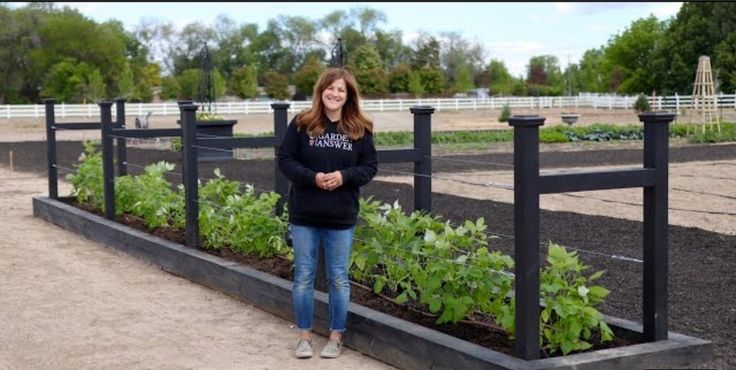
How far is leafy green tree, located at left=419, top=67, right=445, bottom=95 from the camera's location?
78.6 m

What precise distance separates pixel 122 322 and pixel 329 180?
210 cm

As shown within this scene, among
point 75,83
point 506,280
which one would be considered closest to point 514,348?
point 506,280

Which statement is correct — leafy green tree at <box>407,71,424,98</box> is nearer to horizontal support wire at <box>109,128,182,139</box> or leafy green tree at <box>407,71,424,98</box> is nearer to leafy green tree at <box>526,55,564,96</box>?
leafy green tree at <box>526,55,564,96</box>

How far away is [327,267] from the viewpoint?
5.64 metres

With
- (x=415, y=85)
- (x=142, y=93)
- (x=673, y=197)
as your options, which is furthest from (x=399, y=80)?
(x=673, y=197)

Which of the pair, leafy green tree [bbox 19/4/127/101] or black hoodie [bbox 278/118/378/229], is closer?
black hoodie [bbox 278/118/378/229]

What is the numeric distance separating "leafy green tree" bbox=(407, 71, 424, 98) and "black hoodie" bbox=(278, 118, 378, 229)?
220ft

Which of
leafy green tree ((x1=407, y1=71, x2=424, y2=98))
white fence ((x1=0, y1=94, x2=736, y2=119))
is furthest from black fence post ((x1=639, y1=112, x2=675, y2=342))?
leafy green tree ((x1=407, y1=71, x2=424, y2=98))

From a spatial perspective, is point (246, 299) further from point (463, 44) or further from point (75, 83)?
point (463, 44)

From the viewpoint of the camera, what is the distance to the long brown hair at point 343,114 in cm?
548

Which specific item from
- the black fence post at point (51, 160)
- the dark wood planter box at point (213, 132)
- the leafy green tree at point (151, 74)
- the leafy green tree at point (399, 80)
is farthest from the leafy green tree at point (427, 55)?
the black fence post at point (51, 160)

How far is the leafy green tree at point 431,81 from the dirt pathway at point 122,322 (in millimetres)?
69853

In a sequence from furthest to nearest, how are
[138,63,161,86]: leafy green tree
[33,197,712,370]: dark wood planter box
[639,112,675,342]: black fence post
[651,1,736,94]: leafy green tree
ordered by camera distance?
1. [138,63,161,86]: leafy green tree
2. [651,1,736,94]: leafy green tree
3. [639,112,675,342]: black fence post
4. [33,197,712,370]: dark wood planter box

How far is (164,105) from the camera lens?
50656 mm
